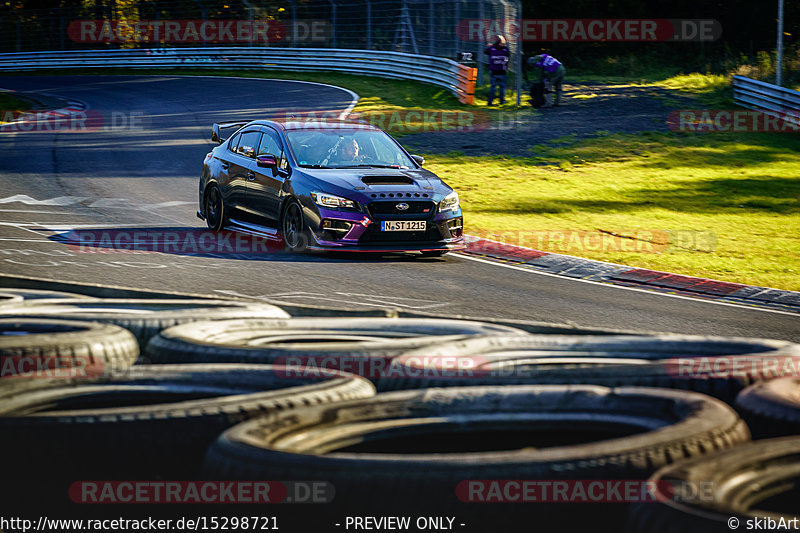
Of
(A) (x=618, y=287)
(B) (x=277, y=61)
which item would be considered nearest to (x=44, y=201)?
(A) (x=618, y=287)

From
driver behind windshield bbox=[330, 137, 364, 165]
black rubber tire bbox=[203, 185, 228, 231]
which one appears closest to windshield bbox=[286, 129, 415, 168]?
driver behind windshield bbox=[330, 137, 364, 165]

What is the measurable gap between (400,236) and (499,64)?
58.2ft

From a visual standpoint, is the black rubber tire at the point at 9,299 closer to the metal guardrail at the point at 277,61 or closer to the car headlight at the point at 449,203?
the car headlight at the point at 449,203

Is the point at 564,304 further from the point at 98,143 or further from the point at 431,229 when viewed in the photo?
the point at 98,143

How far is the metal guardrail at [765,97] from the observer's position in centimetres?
2702

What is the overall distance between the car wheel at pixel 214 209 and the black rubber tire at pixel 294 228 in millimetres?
1474

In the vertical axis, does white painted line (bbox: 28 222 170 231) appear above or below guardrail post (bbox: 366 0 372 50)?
below

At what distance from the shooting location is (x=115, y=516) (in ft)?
12.9

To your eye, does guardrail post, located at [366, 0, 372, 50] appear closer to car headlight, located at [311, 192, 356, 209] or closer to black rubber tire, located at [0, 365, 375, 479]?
car headlight, located at [311, 192, 356, 209]

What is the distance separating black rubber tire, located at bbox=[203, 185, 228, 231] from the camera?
541 inches

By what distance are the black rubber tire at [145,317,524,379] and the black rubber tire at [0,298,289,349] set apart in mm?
212

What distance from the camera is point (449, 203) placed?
12344mm

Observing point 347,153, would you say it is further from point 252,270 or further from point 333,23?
point 333,23

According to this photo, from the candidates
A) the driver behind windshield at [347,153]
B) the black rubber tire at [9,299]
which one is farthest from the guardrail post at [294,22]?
the black rubber tire at [9,299]
